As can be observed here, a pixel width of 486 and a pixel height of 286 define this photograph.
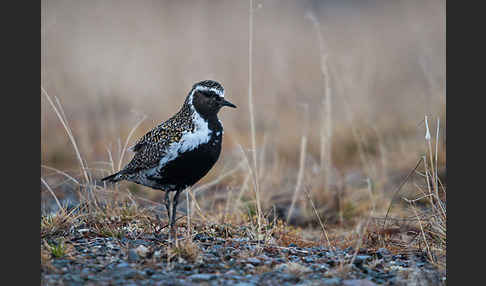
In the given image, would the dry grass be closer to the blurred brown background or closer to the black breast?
the blurred brown background

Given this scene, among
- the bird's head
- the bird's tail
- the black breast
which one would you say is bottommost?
the bird's tail

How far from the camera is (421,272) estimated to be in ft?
14.2

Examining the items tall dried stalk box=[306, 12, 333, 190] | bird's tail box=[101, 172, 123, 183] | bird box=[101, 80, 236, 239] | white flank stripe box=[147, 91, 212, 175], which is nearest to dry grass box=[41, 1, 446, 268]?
tall dried stalk box=[306, 12, 333, 190]

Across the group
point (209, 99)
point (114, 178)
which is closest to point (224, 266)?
point (209, 99)

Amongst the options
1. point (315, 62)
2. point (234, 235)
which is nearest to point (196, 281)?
point (234, 235)

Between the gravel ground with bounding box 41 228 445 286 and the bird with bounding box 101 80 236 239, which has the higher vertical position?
the bird with bounding box 101 80 236 239

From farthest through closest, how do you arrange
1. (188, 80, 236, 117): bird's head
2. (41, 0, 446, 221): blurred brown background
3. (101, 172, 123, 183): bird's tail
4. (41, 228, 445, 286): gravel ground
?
1. (41, 0, 446, 221): blurred brown background
2. (101, 172, 123, 183): bird's tail
3. (188, 80, 236, 117): bird's head
4. (41, 228, 445, 286): gravel ground

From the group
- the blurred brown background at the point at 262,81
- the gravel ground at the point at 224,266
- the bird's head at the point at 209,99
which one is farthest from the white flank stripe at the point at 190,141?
the blurred brown background at the point at 262,81

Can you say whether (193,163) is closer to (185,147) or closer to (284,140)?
(185,147)

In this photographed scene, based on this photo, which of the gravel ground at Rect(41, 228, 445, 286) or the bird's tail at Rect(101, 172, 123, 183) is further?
the bird's tail at Rect(101, 172, 123, 183)

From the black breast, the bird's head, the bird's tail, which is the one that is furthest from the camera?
the bird's tail

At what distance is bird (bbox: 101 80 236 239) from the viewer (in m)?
5.05

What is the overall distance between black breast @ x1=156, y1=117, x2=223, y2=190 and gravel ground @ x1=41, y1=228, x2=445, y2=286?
63 cm

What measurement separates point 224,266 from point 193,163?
3.85 ft
